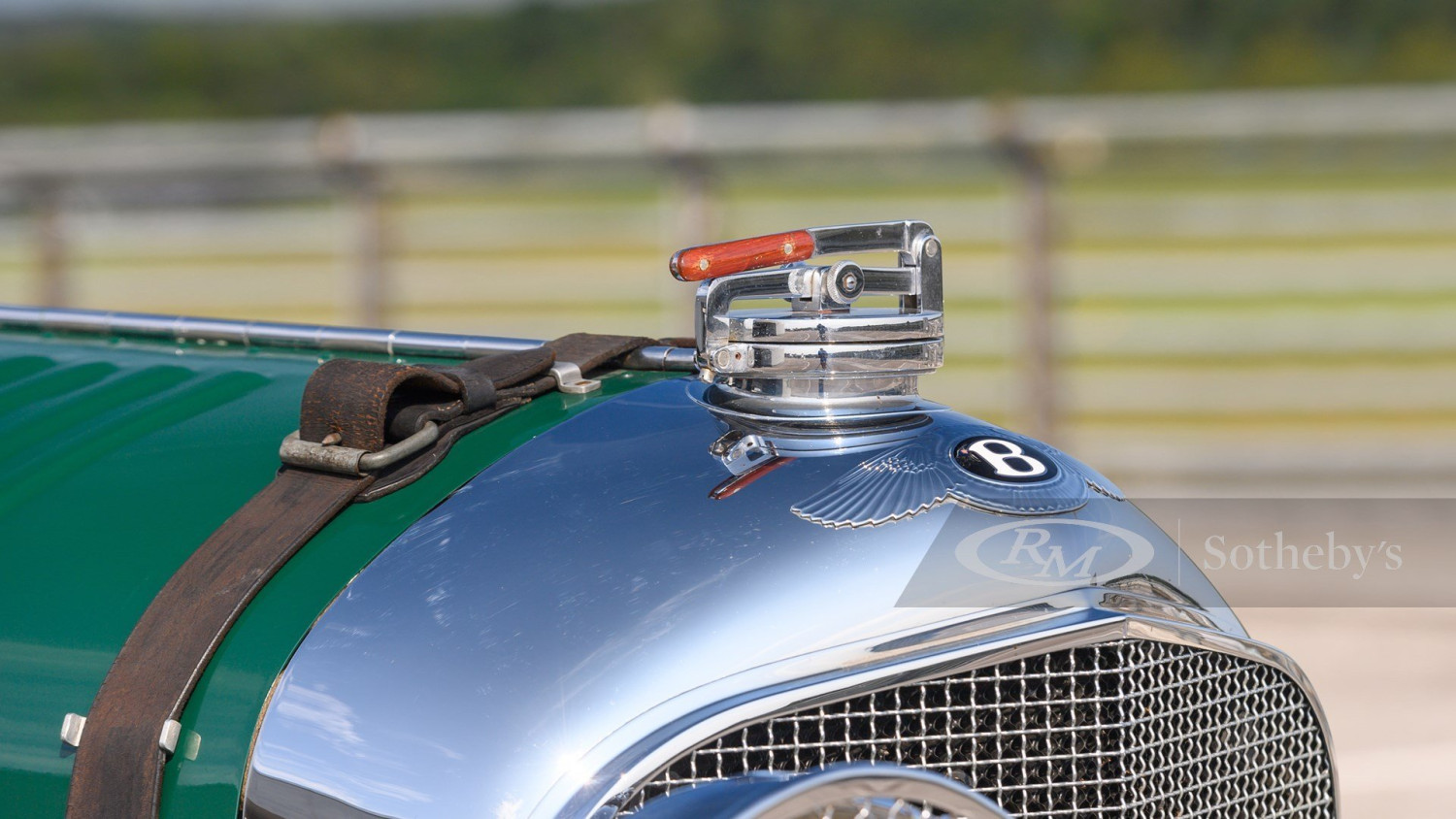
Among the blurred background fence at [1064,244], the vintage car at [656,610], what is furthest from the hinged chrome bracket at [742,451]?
the blurred background fence at [1064,244]

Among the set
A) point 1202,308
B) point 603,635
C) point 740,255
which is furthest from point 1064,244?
point 603,635

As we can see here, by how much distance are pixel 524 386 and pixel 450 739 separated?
0.45 m

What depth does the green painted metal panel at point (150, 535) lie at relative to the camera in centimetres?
112

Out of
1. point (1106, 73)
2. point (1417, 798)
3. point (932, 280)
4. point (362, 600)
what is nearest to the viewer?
point (362, 600)

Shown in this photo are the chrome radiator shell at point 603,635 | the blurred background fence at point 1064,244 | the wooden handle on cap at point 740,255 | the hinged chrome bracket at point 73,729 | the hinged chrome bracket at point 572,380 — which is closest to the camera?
the chrome radiator shell at point 603,635

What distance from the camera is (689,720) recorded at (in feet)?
3.40

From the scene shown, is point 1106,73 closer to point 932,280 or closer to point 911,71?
point 911,71

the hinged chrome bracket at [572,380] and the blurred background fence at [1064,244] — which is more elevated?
the blurred background fence at [1064,244]

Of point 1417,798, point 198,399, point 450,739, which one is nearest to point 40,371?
point 198,399

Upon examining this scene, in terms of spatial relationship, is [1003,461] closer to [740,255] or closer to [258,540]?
[740,255]

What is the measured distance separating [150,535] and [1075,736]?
765 mm

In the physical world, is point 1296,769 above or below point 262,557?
below

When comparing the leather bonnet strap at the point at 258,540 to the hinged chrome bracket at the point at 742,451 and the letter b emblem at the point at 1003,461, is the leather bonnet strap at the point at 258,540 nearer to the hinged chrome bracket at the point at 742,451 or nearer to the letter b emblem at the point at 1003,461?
the hinged chrome bracket at the point at 742,451

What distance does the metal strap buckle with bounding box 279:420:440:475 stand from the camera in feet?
4.09
